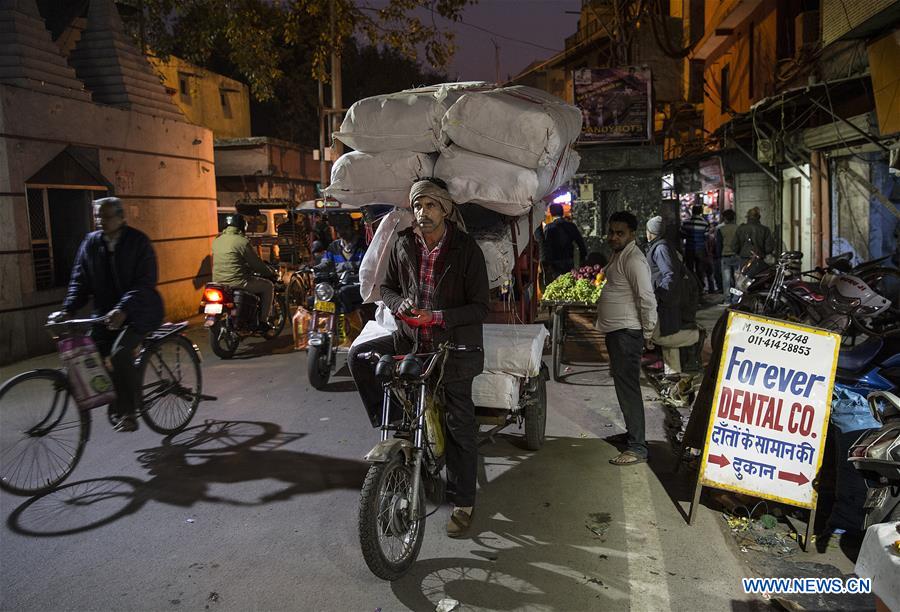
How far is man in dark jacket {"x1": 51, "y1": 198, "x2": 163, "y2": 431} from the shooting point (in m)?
5.48

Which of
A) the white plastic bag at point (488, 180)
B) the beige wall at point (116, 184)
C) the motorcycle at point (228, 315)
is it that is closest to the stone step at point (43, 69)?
the beige wall at point (116, 184)

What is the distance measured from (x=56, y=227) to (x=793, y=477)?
35.3ft

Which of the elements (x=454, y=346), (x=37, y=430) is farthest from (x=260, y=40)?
(x=454, y=346)

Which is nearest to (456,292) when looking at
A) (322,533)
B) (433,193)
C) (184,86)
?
(433,193)

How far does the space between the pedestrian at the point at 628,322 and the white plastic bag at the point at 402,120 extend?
160 cm

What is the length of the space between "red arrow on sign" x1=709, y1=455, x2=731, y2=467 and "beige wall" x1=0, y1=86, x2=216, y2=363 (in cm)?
905

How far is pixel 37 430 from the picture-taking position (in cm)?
496

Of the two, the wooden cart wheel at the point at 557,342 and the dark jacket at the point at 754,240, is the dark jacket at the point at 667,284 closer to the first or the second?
the wooden cart wheel at the point at 557,342

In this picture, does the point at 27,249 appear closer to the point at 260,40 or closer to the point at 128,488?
the point at 128,488

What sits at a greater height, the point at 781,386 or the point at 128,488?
the point at 781,386

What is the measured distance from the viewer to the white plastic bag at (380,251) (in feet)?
17.7

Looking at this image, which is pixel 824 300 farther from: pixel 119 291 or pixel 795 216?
pixel 119 291

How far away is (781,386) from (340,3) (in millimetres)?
16261

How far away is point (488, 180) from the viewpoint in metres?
5.07
